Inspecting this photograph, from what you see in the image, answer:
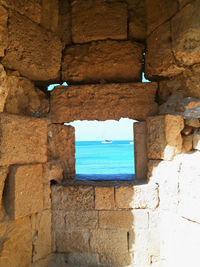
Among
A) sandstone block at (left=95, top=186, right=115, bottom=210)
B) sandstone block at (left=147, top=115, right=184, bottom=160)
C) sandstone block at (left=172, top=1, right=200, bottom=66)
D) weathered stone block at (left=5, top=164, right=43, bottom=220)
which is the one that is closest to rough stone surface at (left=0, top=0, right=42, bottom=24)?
sandstone block at (left=172, top=1, right=200, bottom=66)

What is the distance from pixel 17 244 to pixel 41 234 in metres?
0.35

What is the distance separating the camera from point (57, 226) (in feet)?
9.59

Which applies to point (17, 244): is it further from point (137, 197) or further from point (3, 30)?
point (3, 30)

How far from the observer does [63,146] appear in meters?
3.26

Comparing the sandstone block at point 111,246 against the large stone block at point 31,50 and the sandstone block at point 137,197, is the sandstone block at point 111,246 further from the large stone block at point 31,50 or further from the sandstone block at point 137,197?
the large stone block at point 31,50

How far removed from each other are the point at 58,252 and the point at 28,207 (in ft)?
2.89

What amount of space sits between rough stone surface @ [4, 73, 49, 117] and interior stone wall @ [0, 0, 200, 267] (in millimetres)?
15

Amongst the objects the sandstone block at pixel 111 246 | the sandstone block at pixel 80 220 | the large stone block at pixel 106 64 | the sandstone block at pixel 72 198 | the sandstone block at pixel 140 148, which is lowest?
the sandstone block at pixel 111 246

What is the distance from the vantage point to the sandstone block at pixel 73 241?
2863mm

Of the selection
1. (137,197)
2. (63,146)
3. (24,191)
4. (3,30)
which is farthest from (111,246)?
(3,30)

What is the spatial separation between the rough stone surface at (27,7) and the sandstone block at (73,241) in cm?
303

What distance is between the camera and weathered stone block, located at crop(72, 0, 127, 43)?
327 centimetres

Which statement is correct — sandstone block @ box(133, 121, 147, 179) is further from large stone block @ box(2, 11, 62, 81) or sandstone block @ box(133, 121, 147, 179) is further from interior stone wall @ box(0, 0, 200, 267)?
large stone block @ box(2, 11, 62, 81)

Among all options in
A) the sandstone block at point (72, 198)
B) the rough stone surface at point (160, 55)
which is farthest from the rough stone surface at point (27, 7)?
the sandstone block at point (72, 198)
